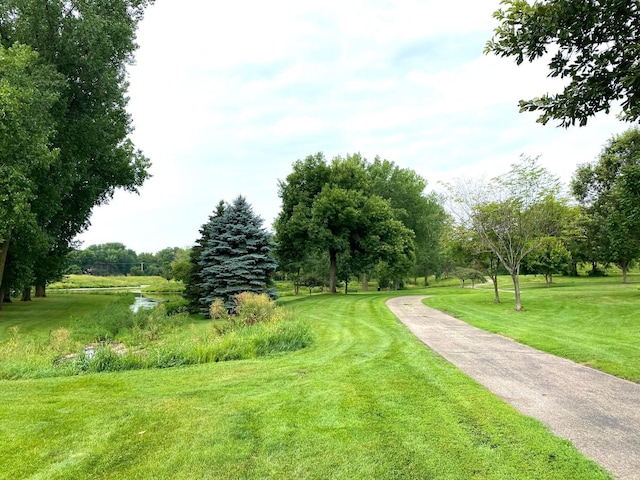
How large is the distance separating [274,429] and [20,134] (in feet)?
47.8

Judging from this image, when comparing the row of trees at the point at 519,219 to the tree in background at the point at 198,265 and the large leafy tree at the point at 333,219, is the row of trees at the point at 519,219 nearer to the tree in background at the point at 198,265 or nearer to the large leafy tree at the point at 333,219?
the large leafy tree at the point at 333,219

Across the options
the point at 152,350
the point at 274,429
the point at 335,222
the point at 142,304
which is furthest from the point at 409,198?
the point at 274,429

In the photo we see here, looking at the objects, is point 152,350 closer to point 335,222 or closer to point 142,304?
point 335,222

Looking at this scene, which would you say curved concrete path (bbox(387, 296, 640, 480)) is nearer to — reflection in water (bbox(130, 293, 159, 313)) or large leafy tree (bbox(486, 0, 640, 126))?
large leafy tree (bbox(486, 0, 640, 126))

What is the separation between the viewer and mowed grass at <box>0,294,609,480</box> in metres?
3.08

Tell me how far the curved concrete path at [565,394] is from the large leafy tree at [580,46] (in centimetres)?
329

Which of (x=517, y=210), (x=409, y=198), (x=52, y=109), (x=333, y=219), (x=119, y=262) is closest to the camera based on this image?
(x=52, y=109)

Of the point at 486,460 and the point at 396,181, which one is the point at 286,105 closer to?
the point at 486,460

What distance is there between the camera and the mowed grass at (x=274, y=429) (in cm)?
308

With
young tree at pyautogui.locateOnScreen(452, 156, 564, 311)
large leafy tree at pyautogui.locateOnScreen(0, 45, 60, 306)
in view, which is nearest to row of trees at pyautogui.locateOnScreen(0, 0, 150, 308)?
large leafy tree at pyautogui.locateOnScreen(0, 45, 60, 306)

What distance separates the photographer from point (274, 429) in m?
3.84

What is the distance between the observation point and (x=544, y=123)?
4.49 metres

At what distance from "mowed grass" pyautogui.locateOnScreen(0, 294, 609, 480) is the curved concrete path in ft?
0.86

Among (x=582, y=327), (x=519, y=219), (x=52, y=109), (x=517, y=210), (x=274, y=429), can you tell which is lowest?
(x=582, y=327)
